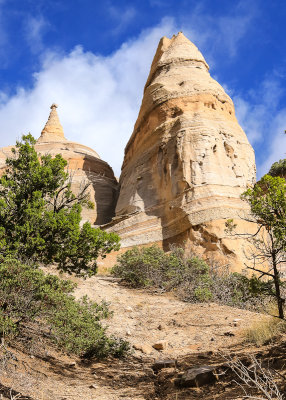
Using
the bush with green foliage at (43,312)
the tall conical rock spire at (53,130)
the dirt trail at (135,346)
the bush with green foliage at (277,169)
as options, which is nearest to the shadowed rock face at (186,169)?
the dirt trail at (135,346)

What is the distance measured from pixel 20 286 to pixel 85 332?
178 centimetres

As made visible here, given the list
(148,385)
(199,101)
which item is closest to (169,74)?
(199,101)

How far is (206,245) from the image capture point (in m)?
21.4

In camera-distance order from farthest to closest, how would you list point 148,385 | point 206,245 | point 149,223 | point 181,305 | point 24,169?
point 149,223 < point 206,245 < point 181,305 < point 24,169 < point 148,385

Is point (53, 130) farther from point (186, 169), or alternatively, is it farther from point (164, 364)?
point (164, 364)

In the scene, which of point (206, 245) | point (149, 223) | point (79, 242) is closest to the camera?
point (79, 242)

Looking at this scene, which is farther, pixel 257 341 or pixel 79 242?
pixel 79 242

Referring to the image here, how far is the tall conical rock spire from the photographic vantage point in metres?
51.8

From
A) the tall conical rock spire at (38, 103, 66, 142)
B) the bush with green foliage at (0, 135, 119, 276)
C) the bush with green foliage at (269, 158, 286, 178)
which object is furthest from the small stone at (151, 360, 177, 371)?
the tall conical rock spire at (38, 103, 66, 142)

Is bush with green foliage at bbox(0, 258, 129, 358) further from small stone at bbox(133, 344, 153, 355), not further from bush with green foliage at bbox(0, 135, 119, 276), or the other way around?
bush with green foliage at bbox(0, 135, 119, 276)

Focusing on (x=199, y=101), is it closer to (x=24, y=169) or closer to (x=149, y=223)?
(x=149, y=223)

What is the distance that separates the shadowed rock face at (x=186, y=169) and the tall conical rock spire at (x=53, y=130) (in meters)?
22.4

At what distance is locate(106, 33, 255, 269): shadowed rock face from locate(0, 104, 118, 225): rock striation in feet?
16.5

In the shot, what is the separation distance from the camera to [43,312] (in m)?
7.55
